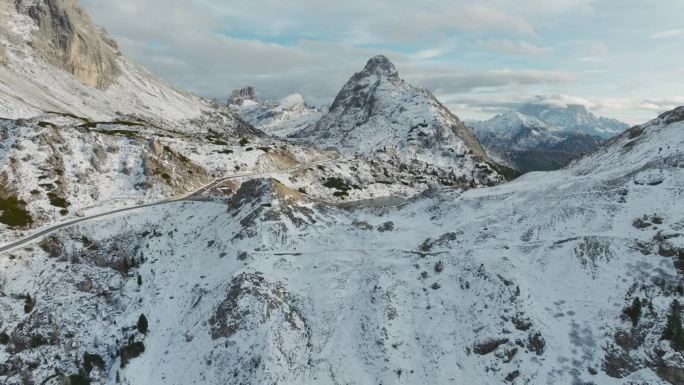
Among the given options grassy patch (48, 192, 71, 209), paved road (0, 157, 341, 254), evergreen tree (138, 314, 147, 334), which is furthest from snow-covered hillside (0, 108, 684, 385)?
grassy patch (48, 192, 71, 209)

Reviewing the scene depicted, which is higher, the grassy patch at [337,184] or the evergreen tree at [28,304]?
the grassy patch at [337,184]

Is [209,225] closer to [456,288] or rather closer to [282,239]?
[282,239]

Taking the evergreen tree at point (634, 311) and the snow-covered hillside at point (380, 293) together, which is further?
the snow-covered hillside at point (380, 293)

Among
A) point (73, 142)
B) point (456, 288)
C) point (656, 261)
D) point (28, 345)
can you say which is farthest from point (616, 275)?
point (73, 142)

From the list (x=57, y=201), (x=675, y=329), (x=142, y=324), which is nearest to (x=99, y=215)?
(x=57, y=201)

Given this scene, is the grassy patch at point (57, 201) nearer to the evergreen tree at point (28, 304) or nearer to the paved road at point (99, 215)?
the paved road at point (99, 215)

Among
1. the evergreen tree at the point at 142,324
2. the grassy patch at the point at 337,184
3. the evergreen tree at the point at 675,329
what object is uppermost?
the evergreen tree at the point at 675,329

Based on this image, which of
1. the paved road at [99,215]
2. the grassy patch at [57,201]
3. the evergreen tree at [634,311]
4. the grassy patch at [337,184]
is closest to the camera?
the evergreen tree at [634,311]

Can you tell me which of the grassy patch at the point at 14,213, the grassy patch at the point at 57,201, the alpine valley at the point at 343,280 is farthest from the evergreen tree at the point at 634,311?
the grassy patch at the point at 57,201

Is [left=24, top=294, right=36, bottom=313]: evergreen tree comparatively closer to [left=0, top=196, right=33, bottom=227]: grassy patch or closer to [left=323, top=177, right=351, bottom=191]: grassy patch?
[left=0, top=196, right=33, bottom=227]: grassy patch

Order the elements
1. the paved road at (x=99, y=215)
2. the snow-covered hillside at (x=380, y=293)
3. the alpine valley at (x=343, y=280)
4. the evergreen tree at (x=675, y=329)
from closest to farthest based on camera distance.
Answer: the evergreen tree at (x=675, y=329) < the snow-covered hillside at (x=380, y=293) < the alpine valley at (x=343, y=280) < the paved road at (x=99, y=215)
